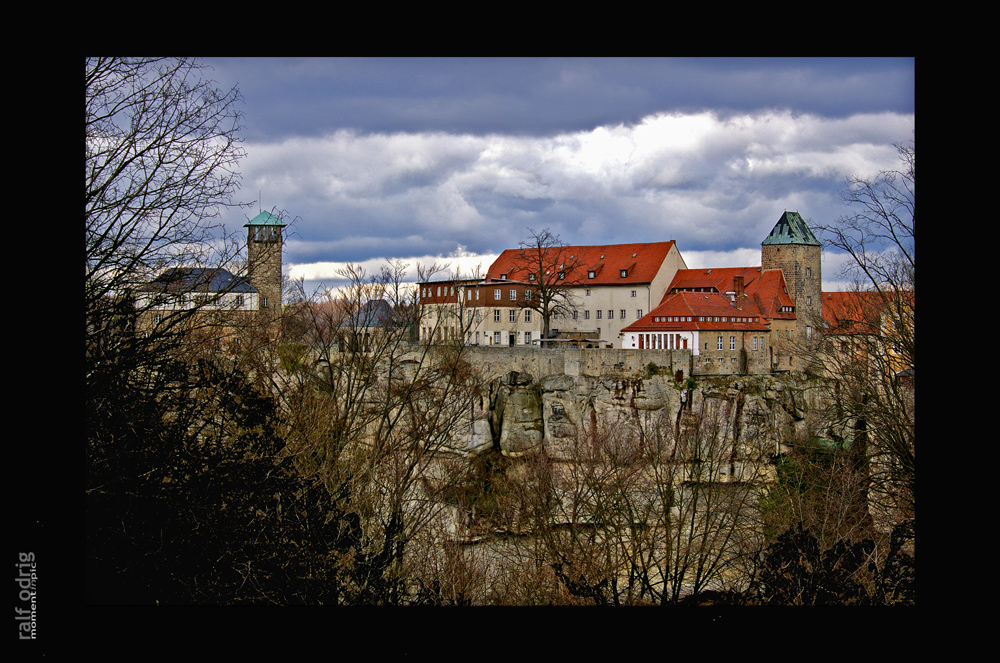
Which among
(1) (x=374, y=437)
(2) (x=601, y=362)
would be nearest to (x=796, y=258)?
(2) (x=601, y=362)

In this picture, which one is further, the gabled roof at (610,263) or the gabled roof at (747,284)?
the gabled roof at (610,263)

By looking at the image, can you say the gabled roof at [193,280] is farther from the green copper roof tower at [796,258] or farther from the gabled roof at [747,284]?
the green copper roof tower at [796,258]

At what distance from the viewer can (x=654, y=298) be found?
123 feet

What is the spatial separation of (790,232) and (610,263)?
33.2 feet

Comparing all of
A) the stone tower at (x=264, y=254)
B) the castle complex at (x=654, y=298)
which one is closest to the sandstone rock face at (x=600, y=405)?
the castle complex at (x=654, y=298)

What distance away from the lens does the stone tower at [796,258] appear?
131 ft

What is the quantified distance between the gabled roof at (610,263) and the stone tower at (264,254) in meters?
28.4

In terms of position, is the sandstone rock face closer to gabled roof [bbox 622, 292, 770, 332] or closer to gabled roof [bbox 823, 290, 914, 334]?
gabled roof [bbox 622, 292, 770, 332]

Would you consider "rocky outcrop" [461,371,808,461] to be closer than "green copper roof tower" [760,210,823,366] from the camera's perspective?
Yes

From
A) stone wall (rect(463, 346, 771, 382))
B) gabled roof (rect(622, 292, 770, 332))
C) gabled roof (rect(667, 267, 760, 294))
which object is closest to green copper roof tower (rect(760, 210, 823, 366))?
gabled roof (rect(667, 267, 760, 294))

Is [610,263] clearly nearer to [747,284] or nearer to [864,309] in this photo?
[747,284]

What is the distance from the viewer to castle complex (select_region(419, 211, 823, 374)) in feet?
96.6

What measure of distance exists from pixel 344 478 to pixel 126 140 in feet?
16.2

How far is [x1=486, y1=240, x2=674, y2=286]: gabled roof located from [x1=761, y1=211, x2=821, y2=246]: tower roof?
255 inches
